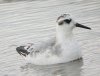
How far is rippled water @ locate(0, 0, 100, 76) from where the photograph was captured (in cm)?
1199

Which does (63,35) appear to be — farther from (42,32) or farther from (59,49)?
(42,32)

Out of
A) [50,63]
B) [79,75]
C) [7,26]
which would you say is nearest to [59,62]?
[50,63]

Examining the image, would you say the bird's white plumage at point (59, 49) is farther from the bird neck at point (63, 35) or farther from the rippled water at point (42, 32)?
the rippled water at point (42, 32)

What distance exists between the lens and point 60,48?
40.7 ft

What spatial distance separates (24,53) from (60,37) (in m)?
1.22

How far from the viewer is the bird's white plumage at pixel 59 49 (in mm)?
12297

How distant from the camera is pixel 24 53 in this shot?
42.9ft

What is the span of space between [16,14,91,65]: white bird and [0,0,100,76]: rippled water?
0.17 meters

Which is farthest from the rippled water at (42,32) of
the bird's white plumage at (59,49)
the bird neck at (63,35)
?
the bird neck at (63,35)

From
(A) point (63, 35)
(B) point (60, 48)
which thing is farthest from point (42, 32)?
(B) point (60, 48)

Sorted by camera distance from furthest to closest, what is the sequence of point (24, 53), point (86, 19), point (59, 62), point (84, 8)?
1. point (84, 8)
2. point (86, 19)
3. point (24, 53)
4. point (59, 62)

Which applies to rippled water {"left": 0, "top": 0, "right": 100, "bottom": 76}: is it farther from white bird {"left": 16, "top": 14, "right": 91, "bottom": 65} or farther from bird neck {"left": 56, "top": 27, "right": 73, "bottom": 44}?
bird neck {"left": 56, "top": 27, "right": 73, "bottom": 44}

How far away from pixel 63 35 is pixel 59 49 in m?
0.45

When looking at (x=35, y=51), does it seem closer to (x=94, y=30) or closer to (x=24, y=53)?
(x=24, y=53)
